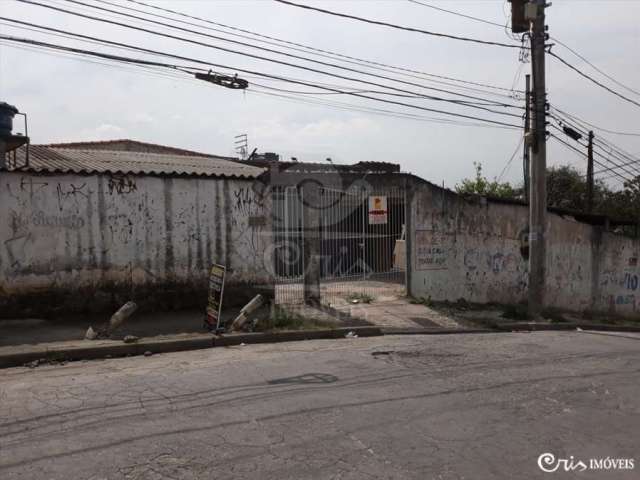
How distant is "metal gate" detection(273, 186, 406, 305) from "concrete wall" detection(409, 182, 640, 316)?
514mm

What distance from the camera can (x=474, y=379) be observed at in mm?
6871

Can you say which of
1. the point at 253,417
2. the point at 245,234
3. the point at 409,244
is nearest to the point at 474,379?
the point at 253,417

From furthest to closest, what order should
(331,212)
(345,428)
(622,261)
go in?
(622,261), (331,212), (345,428)

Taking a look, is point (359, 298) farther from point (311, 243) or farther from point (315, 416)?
point (315, 416)

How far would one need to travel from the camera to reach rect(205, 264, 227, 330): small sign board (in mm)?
9258

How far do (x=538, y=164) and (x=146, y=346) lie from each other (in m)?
9.71

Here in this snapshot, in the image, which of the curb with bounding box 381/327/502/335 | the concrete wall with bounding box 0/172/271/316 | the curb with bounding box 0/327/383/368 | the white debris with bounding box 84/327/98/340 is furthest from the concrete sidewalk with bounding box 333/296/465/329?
the white debris with bounding box 84/327/98/340

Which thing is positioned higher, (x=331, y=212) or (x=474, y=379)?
(x=331, y=212)

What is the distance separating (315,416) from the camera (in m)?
5.23

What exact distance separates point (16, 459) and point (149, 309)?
252 inches

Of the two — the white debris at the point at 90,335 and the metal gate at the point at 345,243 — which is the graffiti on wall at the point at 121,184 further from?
the metal gate at the point at 345,243

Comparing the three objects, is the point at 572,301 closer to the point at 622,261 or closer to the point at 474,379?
the point at 622,261

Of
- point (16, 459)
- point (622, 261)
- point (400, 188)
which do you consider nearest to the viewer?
point (16, 459)

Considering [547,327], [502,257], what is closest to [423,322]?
[547,327]
